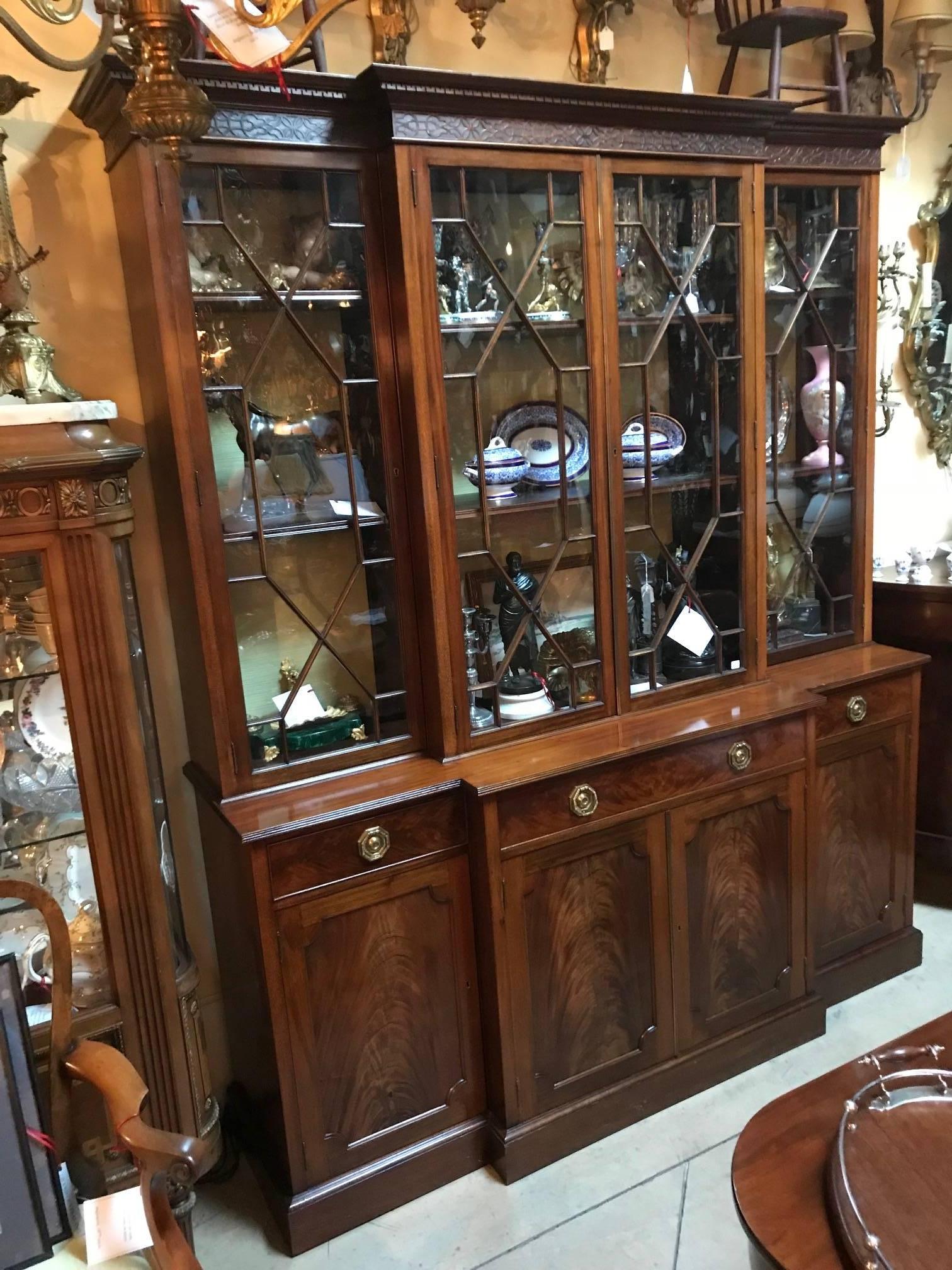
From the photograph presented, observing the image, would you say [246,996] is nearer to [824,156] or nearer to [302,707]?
[302,707]

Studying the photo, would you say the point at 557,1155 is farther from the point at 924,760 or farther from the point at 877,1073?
the point at 924,760

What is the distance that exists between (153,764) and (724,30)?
84.5 inches

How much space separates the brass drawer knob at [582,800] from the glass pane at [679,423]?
32 centimetres

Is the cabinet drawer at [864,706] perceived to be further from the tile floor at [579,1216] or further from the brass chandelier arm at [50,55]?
the brass chandelier arm at [50,55]

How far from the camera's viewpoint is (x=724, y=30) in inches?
90.4

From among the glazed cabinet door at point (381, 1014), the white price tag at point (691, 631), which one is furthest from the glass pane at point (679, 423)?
the glazed cabinet door at point (381, 1014)

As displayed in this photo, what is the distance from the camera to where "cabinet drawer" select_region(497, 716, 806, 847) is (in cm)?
189

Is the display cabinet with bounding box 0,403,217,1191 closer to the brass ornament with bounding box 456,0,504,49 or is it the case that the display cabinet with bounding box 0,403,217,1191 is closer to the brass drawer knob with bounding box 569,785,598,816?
the brass drawer knob with bounding box 569,785,598,816

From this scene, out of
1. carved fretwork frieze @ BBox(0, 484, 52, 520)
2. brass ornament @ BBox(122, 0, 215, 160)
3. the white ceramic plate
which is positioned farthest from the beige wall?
brass ornament @ BBox(122, 0, 215, 160)

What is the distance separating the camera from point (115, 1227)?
1.34 m

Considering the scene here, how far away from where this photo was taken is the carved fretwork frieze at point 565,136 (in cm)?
172

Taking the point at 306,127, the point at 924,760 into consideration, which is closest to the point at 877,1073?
the point at 924,760

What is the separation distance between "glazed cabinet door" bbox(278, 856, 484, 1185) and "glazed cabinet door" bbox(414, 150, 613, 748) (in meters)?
0.37

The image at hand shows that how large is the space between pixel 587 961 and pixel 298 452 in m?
1.22
